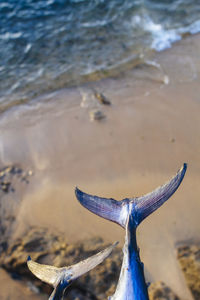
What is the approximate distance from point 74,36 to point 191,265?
20.9 ft

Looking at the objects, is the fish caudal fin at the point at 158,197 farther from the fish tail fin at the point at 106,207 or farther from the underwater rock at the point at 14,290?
the underwater rock at the point at 14,290

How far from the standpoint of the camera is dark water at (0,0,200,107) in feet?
21.4

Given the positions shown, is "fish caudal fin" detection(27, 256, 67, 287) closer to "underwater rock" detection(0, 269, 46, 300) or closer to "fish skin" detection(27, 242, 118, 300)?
"fish skin" detection(27, 242, 118, 300)

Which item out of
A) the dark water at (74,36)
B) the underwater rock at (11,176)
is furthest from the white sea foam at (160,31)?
the underwater rock at (11,176)

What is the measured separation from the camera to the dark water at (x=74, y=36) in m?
6.53

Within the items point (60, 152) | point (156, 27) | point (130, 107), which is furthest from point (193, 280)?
point (156, 27)

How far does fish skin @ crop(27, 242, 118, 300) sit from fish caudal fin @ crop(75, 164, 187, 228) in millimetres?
389

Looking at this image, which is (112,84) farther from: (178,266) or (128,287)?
(128,287)

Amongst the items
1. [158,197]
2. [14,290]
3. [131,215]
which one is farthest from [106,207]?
[14,290]

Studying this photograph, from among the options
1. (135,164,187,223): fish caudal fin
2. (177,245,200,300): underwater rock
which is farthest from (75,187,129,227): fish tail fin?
(177,245,200,300): underwater rock

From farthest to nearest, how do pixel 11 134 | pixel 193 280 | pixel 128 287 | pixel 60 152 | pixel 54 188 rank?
1. pixel 11 134
2. pixel 60 152
3. pixel 54 188
4. pixel 193 280
5. pixel 128 287

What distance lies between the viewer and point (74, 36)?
7.64 meters

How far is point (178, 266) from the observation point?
3408 mm

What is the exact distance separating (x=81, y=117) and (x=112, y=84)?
123 centimetres
